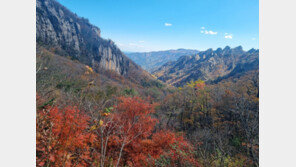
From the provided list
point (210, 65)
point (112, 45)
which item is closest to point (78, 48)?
point (112, 45)

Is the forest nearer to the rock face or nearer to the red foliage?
the red foliage

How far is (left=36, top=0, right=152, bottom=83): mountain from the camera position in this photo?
63603 millimetres

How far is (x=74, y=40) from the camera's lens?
78438mm

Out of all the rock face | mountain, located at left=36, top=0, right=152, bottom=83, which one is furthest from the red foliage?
the rock face

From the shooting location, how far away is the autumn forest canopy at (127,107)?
179 inches

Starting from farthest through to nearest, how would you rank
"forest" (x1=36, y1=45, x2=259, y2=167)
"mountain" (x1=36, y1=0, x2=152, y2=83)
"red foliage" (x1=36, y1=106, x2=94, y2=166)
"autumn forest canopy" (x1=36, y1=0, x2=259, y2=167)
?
"mountain" (x1=36, y1=0, x2=152, y2=83), "forest" (x1=36, y1=45, x2=259, y2=167), "autumn forest canopy" (x1=36, y1=0, x2=259, y2=167), "red foliage" (x1=36, y1=106, x2=94, y2=166)

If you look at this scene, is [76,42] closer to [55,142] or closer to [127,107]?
[127,107]

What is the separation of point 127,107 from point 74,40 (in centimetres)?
7790

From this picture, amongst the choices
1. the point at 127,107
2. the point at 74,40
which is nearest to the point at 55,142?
the point at 127,107

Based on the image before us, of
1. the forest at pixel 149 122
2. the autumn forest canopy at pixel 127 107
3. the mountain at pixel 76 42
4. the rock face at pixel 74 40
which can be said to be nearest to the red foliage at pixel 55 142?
the autumn forest canopy at pixel 127 107

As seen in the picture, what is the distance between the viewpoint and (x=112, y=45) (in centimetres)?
9838
